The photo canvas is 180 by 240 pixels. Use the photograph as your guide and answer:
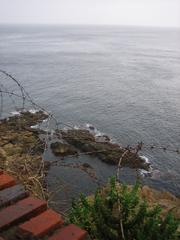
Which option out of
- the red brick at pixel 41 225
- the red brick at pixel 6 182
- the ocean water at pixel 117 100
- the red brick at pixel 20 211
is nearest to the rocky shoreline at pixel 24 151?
the red brick at pixel 6 182

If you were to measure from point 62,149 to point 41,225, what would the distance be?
1128 inches

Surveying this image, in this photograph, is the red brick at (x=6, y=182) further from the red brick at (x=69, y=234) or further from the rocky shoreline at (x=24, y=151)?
the red brick at (x=69, y=234)

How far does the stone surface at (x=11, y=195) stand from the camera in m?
2.82

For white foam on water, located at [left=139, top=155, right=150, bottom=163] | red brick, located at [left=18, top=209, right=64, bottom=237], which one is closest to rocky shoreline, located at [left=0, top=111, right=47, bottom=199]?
red brick, located at [left=18, top=209, right=64, bottom=237]

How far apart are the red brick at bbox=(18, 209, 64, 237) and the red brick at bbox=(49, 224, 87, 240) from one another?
0.07m

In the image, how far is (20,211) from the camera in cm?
269

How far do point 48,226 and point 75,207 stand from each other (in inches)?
113

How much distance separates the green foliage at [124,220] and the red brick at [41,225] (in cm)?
202

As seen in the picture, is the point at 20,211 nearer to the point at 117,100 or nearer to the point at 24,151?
the point at 24,151

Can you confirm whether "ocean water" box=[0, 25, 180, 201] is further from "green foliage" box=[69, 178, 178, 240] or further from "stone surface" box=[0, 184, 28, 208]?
"stone surface" box=[0, 184, 28, 208]

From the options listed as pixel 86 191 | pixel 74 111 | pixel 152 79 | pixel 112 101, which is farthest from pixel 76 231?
pixel 152 79

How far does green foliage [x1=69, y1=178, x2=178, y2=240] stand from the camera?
4.68m

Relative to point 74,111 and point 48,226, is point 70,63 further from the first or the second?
point 48,226

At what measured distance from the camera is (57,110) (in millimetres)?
42312
